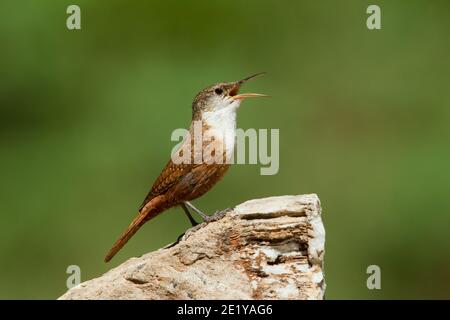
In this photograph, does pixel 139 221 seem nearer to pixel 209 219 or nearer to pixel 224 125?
pixel 209 219

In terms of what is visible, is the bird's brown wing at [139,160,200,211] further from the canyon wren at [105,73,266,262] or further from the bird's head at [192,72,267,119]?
the bird's head at [192,72,267,119]

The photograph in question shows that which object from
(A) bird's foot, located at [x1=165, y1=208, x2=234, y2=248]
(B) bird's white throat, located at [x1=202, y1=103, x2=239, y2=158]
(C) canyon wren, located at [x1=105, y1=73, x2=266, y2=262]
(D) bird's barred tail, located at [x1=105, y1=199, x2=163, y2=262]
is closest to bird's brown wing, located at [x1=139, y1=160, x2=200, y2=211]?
(C) canyon wren, located at [x1=105, y1=73, x2=266, y2=262]

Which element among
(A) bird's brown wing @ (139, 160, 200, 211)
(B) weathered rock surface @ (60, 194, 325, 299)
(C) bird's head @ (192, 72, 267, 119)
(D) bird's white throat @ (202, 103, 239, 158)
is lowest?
(B) weathered rock surface @ (60, 194, 325, 299)

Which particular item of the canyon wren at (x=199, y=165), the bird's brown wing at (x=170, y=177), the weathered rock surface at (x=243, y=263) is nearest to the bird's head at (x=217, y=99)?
the canyon wren at (x=199, y=165)

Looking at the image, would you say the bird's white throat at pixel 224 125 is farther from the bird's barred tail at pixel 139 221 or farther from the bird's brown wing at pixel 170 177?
the bird's barred tail at pixel 139 221
